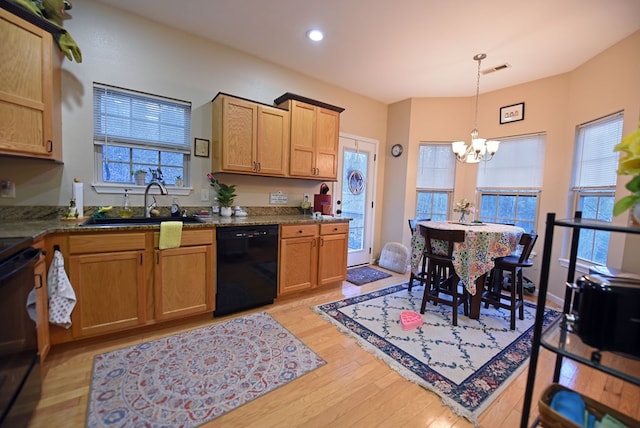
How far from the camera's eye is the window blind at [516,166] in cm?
351

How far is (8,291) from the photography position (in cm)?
123

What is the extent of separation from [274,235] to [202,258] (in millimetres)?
704

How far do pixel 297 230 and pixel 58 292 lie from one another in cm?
190

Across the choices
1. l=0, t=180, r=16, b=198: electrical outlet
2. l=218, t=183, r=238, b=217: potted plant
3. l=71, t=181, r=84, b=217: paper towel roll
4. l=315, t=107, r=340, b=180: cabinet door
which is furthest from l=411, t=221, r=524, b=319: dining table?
l=0, t=180, r=16, b=198: electrical outlet

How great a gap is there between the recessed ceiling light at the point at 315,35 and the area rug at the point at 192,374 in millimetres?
2815

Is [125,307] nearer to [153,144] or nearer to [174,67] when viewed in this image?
[153,144]

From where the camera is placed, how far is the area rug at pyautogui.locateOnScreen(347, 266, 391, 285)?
3712 mm

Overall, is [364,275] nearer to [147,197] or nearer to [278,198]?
[278,198]

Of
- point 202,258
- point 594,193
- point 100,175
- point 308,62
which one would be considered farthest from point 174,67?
point 594,193

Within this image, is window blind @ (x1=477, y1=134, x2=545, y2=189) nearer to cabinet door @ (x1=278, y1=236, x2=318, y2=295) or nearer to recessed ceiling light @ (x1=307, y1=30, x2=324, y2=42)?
cabinet door @ (x1=278, y1=236, x2=318, y2=295)

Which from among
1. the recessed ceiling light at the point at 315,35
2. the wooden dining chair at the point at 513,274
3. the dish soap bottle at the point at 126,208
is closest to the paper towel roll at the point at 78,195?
the dish soap bottle at the point at 126,208

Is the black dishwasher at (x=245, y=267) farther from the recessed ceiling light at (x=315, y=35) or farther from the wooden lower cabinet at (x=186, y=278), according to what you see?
the recessed ceiling light at (x=315, y=35)

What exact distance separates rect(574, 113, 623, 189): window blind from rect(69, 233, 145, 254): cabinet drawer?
4.39 meters

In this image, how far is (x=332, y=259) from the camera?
3.26 meters
